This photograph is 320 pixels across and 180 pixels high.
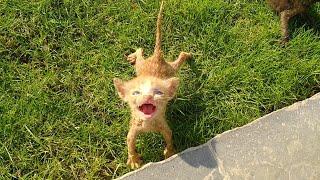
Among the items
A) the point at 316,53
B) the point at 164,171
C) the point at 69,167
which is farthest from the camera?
the point at 316,53

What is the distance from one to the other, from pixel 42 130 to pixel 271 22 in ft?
4.96

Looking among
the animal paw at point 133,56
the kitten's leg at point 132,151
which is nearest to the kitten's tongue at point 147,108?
the kitten's leg at point 132,151

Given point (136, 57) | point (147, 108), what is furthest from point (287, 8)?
point (147, 108)

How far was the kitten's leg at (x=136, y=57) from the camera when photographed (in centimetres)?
299

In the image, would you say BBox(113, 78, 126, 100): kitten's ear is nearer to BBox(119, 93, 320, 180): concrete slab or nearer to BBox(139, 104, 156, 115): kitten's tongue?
BBox(139, 104, 156, 115): kitten's tongue

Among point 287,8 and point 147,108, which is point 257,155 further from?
point 287,8

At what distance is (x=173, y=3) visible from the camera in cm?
338

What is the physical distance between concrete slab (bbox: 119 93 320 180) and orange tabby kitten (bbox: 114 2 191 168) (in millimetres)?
145

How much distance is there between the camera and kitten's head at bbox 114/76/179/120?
2436mm

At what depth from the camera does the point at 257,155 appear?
278 cm

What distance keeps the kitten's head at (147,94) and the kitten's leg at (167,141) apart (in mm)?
178

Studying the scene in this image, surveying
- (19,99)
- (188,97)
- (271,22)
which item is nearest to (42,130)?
(19,99)

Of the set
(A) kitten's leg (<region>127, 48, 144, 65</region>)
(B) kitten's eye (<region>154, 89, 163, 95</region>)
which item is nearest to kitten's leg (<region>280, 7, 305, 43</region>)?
(A) kitten's leg (<region>127, 48, 144, 65</region>)

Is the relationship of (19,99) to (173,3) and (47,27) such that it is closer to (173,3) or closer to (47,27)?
(47,27)
